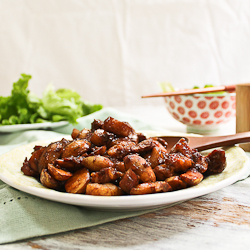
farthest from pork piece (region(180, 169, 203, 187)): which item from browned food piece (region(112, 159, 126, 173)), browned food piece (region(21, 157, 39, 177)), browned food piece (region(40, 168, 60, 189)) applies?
browned food piece (region(21, 157, 39, 177))

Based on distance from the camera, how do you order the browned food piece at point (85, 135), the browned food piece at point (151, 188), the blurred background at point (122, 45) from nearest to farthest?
the browned food piece at point (151, 188), the browned food piece at point (85, 135), the blurred background at point (122, 45)

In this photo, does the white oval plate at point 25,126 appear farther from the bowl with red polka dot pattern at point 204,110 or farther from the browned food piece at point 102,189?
the browned food piece at point 102,189

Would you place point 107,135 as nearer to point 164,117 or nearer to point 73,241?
point 73,241

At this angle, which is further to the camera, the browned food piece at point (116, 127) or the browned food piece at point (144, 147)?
the browned food piece at point (116, 127)

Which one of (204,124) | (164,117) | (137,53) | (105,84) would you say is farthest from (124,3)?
(204,124)

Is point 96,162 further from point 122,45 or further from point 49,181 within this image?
point 122,45

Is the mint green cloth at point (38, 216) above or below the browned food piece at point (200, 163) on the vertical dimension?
below

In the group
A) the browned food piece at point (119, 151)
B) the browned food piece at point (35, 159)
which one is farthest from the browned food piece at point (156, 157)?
the browned food piece at point (35, 159)

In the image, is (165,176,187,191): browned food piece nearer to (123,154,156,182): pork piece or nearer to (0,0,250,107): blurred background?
(123,154,156,182): pork piece
